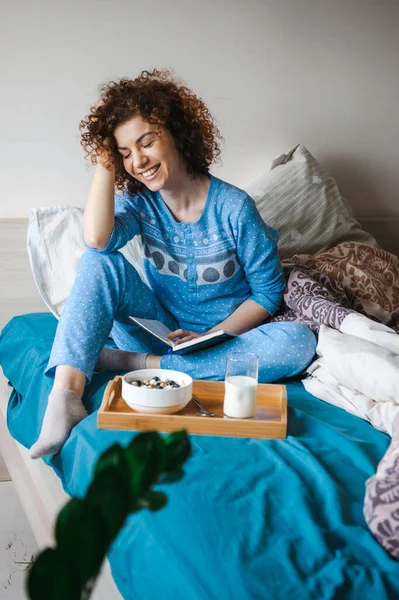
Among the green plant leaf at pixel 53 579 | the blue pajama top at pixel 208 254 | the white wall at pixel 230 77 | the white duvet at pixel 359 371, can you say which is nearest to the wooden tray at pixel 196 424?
the white duvet at pixel 359 371

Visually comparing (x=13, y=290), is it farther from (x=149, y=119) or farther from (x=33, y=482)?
(x=149, y=119)

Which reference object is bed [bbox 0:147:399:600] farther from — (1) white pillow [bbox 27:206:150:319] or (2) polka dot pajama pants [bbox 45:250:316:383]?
(1) white pillow [bbox 27:206:150:319]

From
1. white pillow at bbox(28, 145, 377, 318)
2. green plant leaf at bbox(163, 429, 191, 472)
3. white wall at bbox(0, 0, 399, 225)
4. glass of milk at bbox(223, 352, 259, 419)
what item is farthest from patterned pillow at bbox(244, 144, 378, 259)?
green plant leaf at bbox(163, 429, 191, 472)

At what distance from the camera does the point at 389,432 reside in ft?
4.65

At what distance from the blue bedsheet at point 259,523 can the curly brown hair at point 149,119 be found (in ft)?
2.29

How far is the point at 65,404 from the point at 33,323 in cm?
65

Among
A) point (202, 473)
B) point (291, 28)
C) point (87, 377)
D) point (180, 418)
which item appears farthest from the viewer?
point (291, 28)

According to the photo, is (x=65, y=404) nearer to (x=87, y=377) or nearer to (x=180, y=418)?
(x=87, y=377)

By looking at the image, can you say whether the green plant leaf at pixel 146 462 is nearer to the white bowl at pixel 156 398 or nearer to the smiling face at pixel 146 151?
the white bowl at pixel 156 398

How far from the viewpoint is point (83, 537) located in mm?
414

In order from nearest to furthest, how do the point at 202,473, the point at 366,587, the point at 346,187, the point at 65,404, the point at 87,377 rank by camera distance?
the point at 366,587 → the point at 202,473 → the point at 65,404 → the point at 87,377 → the point at 346,187

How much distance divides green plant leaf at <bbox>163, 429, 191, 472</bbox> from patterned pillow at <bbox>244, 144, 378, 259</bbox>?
1.81 meters

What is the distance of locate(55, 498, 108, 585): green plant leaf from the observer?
410 mm

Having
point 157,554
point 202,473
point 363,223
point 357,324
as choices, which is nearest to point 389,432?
point 357,324
